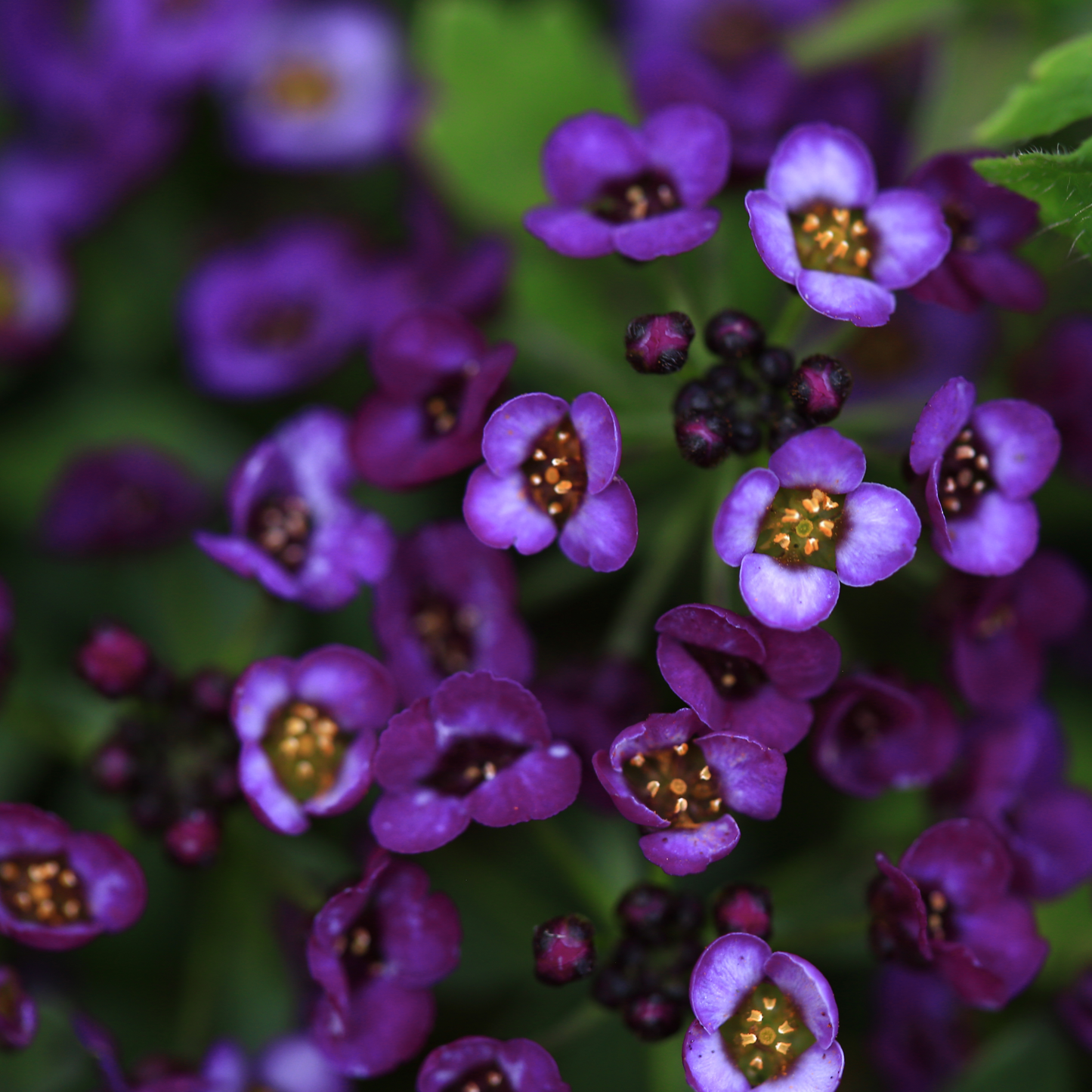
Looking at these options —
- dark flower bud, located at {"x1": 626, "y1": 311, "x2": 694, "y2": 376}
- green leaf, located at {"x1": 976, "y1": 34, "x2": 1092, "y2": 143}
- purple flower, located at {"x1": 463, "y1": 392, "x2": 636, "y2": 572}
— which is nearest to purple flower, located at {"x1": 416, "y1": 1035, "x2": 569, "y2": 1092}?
purple flower, located at {"x1": 463, "y1": 392, "x2": 636, "y2": 572}

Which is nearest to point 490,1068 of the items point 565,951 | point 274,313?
point 565,951

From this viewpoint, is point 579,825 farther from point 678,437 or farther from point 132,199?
point 132,199

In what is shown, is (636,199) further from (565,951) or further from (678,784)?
(565,951)

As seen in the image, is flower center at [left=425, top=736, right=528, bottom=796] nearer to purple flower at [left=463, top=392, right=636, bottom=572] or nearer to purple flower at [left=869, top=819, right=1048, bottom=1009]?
purple flower at [left=463, top=392, right=636, bottom=572]

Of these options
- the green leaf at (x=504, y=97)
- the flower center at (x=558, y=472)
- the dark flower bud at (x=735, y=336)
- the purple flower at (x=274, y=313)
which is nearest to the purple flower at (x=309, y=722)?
the flower center at (x=558, y=472)

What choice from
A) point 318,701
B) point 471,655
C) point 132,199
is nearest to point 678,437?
point 471,655

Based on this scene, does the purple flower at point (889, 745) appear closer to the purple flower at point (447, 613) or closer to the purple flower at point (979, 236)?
the purple flower at point (447, 613)
